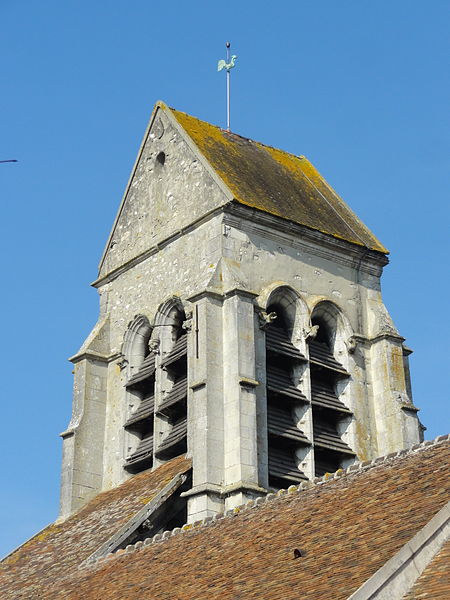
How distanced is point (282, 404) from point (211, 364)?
1.91m

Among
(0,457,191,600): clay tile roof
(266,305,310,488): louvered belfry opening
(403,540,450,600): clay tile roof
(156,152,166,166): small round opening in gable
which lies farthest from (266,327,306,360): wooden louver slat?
(403,540,450,600): clay tile roof

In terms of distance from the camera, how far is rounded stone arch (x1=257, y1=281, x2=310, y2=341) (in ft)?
84.4

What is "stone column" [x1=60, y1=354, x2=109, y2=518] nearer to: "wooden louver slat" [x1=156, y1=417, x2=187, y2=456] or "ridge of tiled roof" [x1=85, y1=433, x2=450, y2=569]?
"wooden louver slat" [x1=156, y1=417, x2=187, y2=456]

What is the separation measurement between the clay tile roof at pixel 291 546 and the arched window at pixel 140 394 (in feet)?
14.2

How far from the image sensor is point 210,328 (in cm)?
2416

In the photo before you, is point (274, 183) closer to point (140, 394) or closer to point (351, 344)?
point (351, 344)

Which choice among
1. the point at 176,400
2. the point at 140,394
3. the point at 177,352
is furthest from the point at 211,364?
the point at 140,394

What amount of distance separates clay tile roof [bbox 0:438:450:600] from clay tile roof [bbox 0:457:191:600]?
16.5 inches

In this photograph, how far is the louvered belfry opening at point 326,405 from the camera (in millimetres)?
25078

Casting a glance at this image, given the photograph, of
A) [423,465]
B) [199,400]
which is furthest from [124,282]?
[423,465]

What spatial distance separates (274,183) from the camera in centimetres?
2762

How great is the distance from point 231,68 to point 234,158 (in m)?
3.70

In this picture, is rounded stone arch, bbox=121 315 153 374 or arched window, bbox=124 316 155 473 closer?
arched window, bbox=124 316 155 473

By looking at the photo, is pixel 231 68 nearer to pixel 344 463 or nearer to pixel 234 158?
pixel 234 158
